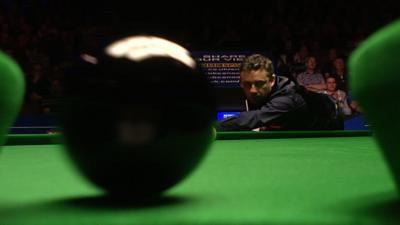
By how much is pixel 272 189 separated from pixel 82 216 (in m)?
0.62

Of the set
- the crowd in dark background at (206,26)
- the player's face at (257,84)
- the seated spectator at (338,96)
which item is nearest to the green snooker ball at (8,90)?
the player's face at (257,84)

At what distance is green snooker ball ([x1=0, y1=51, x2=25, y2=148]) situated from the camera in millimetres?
1202

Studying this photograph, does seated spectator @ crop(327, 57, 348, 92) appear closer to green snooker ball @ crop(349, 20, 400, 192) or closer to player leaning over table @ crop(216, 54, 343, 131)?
player leaning over table @ crop(216, 54, 343, 131)

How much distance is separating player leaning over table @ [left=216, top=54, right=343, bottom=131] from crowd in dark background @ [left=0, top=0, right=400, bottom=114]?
10.2ft

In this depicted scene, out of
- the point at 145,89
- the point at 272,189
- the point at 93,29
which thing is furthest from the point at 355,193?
the point at 93,29

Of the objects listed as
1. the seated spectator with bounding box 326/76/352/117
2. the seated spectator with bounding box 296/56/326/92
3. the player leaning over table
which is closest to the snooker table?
the player leaning over table

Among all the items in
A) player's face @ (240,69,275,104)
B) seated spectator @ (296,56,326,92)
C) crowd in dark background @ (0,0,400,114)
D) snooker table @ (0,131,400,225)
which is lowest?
snooker table @ (0,131,400,225)

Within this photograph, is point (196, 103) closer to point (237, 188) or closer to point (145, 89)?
point (145, 89)

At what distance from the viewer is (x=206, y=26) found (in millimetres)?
10961

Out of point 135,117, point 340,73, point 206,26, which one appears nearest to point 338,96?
point 340,73

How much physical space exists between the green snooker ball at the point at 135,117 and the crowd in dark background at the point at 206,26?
302 inches

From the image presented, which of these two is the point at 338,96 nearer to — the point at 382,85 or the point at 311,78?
the point at 311,78

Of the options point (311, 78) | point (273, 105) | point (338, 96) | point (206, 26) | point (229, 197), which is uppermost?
point (206, 26)

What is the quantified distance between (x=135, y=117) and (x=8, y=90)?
30 centimetres
